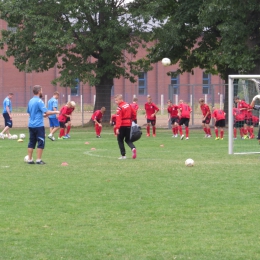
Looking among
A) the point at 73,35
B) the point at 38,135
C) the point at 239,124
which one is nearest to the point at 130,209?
the point at 38,135

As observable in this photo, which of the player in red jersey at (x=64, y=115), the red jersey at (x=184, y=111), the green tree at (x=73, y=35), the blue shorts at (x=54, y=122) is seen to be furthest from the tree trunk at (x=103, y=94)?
the blue shorts at (x=54, y=122)

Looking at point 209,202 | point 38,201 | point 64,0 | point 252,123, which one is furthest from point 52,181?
point 64,0

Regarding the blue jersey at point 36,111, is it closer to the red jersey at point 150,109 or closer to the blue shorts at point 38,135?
the blue shorts at point 38,135

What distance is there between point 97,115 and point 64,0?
8.67 metres

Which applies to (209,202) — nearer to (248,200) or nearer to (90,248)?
(248,200)

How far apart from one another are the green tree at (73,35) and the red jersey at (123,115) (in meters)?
16.3

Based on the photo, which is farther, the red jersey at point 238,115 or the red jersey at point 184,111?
the red jersey at point 184,111

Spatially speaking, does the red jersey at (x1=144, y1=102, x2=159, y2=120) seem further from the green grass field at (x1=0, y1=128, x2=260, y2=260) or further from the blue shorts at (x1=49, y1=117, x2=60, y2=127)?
the green grass field at (x1=0, y1=128, x2=260, y2=260)

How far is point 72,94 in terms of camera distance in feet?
166

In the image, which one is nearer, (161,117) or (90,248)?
(90,248)

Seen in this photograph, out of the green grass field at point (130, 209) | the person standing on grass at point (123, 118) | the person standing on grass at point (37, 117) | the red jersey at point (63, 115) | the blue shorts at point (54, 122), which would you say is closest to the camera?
the green grass field at point (130, 209)

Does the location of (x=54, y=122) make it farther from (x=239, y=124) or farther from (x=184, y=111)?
(x=239, y=124)

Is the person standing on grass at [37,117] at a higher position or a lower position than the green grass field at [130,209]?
higher

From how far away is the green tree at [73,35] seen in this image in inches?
1293
